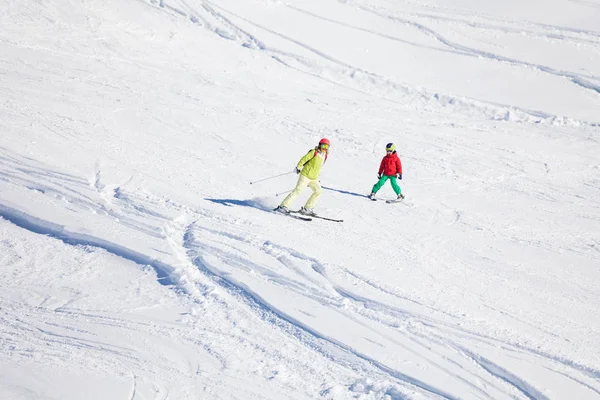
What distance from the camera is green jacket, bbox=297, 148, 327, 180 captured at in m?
10.5

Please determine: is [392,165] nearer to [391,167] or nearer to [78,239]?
[391,167]

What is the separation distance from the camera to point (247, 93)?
17.6 meters

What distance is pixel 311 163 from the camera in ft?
34.5

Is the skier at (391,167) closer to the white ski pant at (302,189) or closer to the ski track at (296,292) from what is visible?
the white ski pant at (302,189)

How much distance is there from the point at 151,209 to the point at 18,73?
8.61m

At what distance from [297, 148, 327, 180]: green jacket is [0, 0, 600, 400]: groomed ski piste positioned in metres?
0.95

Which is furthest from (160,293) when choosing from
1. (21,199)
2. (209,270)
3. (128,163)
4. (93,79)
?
(93,79)

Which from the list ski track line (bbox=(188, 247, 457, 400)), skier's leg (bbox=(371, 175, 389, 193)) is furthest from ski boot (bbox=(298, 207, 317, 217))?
ski track line (bbox=(188, 247, 457, 400))

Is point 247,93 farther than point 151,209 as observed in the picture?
Result: Yes

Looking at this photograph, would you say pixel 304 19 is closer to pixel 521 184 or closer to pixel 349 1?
pixel 349 1

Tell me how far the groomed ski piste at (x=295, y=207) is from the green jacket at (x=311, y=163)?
3.11ft

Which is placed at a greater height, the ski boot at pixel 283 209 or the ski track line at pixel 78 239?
the ski boot at pixel 283 209

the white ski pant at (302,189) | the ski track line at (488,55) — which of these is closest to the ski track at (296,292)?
the white ski pant at (302,189)

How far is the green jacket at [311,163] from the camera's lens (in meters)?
10.5
